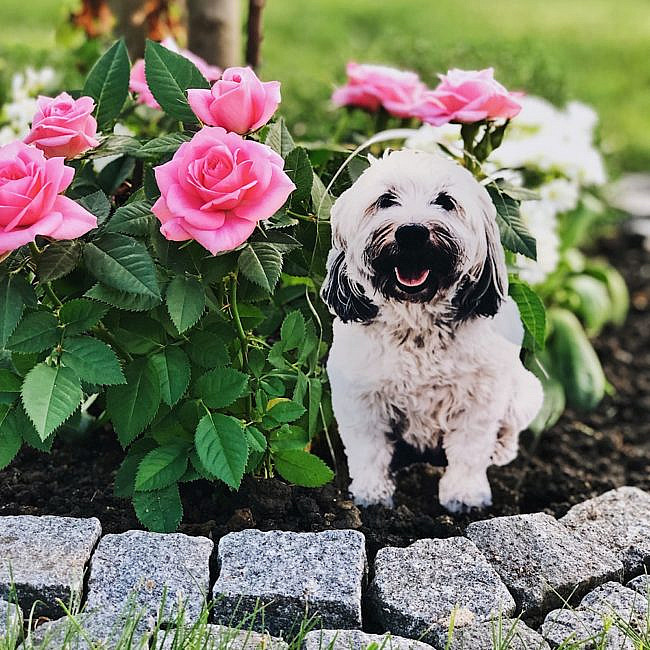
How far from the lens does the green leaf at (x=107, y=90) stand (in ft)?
7.35

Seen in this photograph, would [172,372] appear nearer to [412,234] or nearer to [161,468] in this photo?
[161,468]

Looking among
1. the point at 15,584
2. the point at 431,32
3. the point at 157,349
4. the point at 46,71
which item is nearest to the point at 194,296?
the point at 157,349

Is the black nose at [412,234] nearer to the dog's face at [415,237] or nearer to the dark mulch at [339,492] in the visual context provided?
the dog's face at [415,237]

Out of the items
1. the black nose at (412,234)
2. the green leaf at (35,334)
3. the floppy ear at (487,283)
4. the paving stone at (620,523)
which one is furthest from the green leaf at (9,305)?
the paving stone at (620,523)

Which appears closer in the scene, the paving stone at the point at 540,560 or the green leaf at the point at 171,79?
the paving stone at the point at 540,560

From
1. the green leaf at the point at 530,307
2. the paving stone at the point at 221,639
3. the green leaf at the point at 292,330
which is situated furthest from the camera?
the green leaf at the point at 530,307

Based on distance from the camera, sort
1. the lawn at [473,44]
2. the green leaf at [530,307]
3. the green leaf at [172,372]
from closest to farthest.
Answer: the green leaf at [172,372] → the green leaf at [530,307] → the lawn at [473,44]

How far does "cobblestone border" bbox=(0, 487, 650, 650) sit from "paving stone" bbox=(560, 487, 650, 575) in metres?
0.01

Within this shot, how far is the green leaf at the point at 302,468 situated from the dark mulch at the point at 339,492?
0.06 m

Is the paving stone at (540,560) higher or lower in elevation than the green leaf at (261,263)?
lower

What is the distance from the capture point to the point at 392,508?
2264 millimetres

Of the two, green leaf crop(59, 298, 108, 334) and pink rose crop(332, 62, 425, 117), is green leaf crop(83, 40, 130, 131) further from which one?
pink rose crop(332, 62, 425, 117)

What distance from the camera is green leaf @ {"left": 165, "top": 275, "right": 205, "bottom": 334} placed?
6.24 ft

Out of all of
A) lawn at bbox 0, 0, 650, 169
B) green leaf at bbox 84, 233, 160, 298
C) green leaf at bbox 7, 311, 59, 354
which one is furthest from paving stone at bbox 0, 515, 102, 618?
lawn at bbox 0, 0, 650, 169
